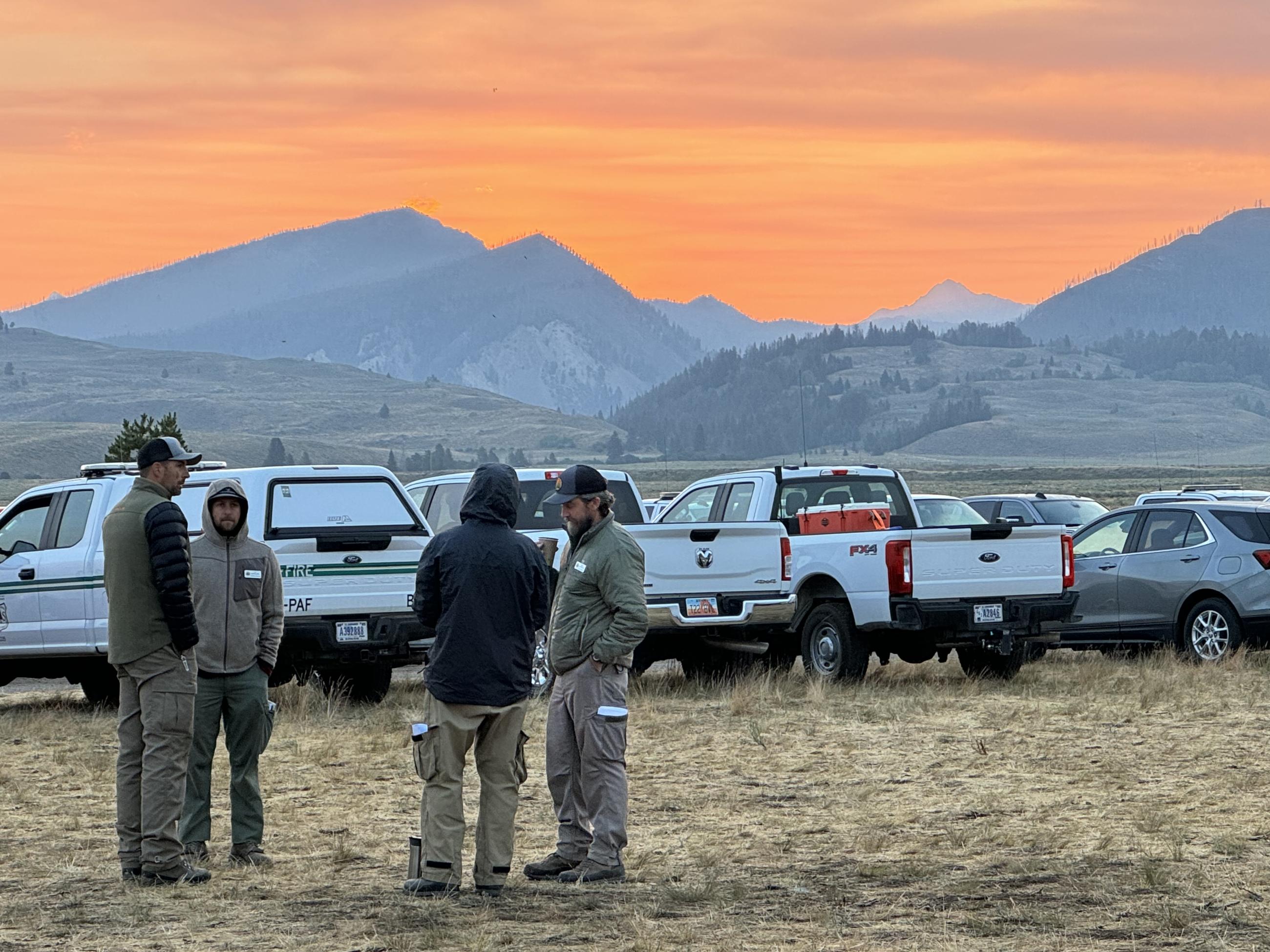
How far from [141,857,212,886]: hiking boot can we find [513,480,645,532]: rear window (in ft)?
28.1

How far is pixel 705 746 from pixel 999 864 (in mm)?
4484

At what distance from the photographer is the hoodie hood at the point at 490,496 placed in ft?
26.7

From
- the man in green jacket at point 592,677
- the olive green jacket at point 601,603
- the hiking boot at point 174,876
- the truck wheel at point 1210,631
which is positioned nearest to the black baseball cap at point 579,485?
the man in green jacket at point 592,677

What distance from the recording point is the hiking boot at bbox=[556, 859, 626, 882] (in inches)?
329

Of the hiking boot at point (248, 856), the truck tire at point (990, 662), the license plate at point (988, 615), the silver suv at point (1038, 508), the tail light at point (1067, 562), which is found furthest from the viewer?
the silver suv at point (1038, 508)

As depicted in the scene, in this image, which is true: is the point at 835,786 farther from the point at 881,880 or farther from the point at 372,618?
the point at 372,618

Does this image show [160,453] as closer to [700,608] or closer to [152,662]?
[152,662]

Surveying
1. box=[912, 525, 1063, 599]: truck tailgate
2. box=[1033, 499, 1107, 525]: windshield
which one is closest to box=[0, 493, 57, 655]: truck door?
box=[912, 525, 1063, 599]: truck tailgate

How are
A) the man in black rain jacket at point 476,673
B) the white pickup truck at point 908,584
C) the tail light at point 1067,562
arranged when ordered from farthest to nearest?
the tail light at point 1067,562 → the white pickup truck at point 908,584 → the man in black rain jacket at point 476,673

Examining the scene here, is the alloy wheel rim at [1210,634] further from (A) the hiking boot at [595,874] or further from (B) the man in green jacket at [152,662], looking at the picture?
(B) the man in green jacket at [152,662]

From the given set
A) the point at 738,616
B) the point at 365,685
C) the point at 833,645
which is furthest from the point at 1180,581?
the point at 365,685

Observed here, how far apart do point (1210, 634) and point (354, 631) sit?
8.19 metres

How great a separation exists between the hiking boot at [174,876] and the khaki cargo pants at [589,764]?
1.64 m

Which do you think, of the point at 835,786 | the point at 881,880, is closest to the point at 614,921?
the point at 881,880
